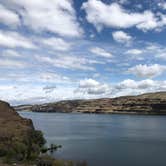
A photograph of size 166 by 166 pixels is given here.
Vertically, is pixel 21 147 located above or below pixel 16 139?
below

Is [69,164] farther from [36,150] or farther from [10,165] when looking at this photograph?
[36,150]

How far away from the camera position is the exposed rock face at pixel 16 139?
8831 centimetres

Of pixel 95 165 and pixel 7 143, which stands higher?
pixel 7 143

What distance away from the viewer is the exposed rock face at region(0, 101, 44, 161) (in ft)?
290

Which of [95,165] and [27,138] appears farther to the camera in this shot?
[27,138]

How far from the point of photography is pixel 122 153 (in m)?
113

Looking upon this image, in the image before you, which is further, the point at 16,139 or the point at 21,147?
the point at 16,139

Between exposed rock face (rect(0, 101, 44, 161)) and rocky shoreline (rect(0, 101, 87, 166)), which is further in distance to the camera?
exposed rock face (rect(0, 101, 44, 161))

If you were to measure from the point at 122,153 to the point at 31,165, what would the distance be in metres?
48.6

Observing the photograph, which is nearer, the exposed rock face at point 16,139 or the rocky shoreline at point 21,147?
the rocky shoreline at point 21,147

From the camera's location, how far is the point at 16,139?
347ft

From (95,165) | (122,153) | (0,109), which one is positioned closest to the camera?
(95,165)

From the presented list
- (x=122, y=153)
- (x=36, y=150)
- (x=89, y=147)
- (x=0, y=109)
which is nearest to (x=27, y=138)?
(x=36, y=150)

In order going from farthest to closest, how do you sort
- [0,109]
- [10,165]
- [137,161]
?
[0,109] < [137,161] < [10,165]
